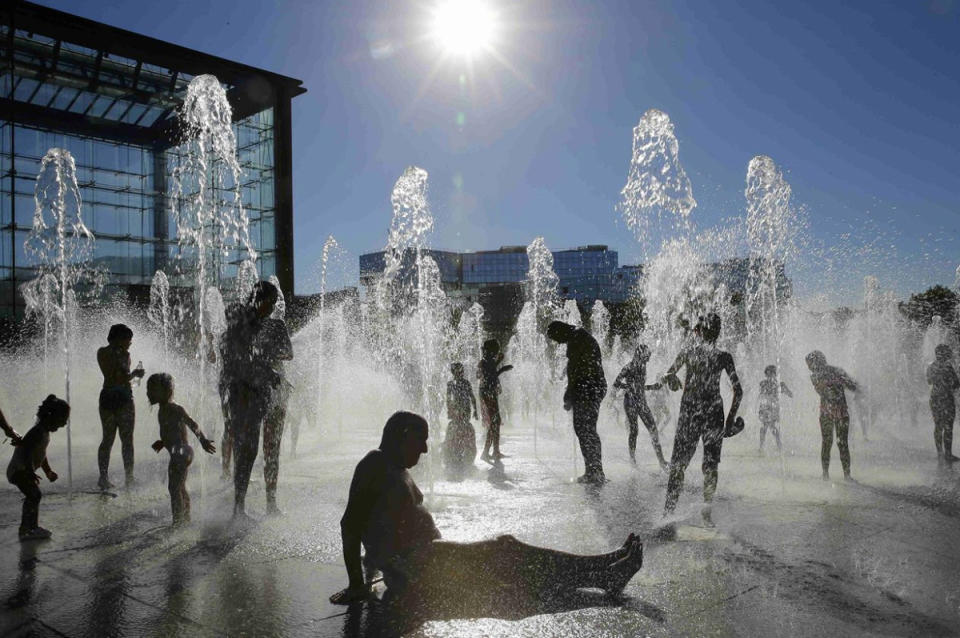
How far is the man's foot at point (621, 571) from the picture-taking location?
3480 millimetres

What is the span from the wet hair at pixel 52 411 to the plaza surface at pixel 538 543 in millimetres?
803

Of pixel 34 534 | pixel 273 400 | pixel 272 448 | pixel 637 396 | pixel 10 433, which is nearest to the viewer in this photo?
pixel 34 534

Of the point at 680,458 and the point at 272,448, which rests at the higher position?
the point at 272,448

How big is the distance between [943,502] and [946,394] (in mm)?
3148

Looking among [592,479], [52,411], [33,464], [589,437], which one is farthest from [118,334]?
[592,479]

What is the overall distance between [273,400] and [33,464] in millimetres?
1637

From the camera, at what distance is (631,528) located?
5086mm

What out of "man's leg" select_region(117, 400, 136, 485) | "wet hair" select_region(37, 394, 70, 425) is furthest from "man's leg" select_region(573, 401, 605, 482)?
"wet hair" select_region(37, 394, 70, 425)

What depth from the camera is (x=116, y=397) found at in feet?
22.8

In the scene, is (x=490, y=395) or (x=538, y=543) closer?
(x=538, y=543)

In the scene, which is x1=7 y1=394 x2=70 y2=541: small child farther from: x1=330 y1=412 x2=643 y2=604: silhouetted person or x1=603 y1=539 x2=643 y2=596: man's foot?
x1=603 y1=539 x2=643 y2=596: man's foot

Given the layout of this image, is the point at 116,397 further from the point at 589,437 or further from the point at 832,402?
the point at 832,402

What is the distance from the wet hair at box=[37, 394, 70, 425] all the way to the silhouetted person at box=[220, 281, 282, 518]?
1.15m

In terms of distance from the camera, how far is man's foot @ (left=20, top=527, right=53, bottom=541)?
16.1ft
